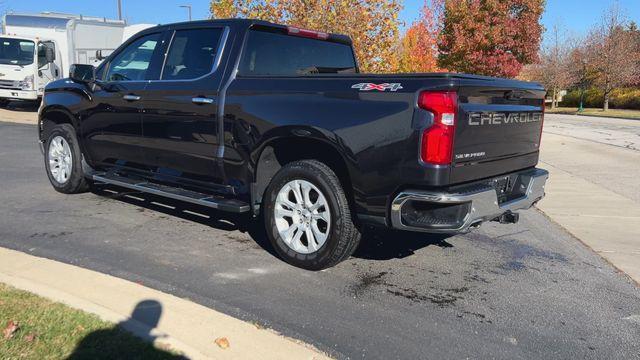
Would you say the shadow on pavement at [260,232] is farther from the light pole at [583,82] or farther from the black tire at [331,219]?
the light pole at [583,82]

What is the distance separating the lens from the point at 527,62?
2020 cm

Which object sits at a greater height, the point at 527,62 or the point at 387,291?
the point at 527,62

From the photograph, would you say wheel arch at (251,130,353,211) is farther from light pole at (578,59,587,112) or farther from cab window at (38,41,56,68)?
light pole at (578,59,587,112)

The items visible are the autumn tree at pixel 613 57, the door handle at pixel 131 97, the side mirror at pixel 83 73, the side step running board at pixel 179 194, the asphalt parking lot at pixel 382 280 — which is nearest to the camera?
the asphalt parking lot at pixel 382 280

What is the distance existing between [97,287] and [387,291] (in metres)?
2.06

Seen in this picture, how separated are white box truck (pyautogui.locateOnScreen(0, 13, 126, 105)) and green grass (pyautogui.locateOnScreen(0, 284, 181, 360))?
17.8 metres

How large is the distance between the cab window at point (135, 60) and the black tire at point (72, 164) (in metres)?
0.96

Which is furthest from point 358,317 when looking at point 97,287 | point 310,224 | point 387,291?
point 97,287

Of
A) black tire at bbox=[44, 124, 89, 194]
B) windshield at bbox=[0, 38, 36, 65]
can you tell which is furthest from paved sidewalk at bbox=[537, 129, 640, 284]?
windshield at bbox=[0, 38, 36, 65]

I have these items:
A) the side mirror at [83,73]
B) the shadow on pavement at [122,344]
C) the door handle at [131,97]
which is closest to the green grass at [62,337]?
the shadow on pavement at [122,344]

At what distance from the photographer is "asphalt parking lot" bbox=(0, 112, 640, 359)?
3.47 meters

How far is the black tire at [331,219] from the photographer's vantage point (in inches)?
166

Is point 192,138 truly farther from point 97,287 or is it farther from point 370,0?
point 370,0

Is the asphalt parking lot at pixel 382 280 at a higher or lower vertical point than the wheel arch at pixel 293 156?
lower
